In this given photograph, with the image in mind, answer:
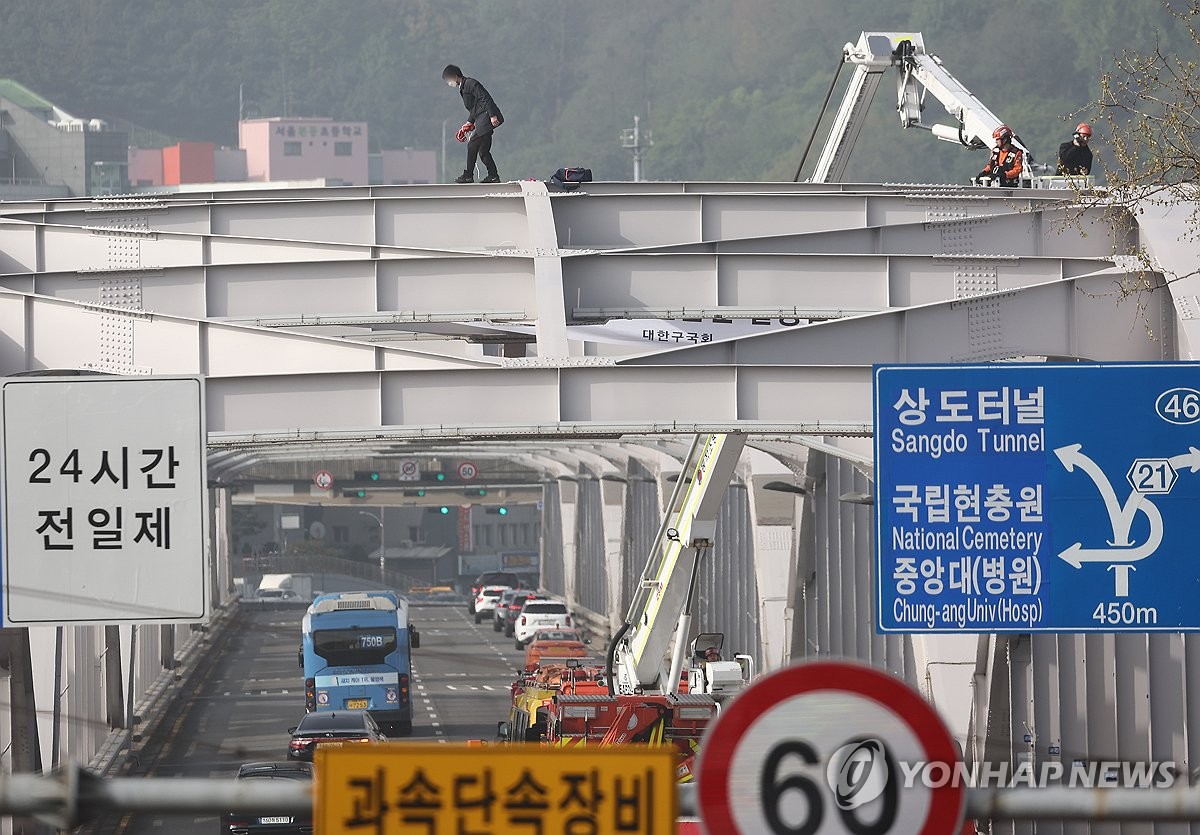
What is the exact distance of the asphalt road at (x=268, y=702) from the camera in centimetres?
3862

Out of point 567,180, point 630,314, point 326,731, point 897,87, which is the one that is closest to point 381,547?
point 897,87

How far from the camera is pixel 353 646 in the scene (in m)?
47.0

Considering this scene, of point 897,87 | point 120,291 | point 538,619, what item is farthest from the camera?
point 538,619

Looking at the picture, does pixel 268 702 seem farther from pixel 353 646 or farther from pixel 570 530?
pixel 570 530

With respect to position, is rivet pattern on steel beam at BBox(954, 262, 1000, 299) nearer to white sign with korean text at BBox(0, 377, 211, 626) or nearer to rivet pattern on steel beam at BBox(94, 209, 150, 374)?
rivet pattern on steel beam at BBox(94, 209, 150, 374)

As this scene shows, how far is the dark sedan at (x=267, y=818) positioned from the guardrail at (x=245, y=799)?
19.8 m

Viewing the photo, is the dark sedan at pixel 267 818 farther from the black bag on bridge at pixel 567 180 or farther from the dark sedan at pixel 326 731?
the black bag on bridge at pixel 567 180

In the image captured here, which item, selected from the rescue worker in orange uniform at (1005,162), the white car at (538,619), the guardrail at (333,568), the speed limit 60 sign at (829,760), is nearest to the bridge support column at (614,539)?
the white car at (538,619)

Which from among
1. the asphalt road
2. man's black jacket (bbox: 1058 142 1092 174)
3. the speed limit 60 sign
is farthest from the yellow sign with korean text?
the asphalt road

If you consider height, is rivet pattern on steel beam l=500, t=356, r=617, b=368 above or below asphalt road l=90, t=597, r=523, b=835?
above

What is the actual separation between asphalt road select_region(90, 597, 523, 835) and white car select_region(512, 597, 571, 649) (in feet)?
3.07

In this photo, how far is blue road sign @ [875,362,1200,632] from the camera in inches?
384

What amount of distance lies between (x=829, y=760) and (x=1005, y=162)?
92.6ft

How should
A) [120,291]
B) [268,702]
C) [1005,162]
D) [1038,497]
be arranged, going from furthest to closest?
[268,702]
[1005,162]
[120,291]
[1038,497]
